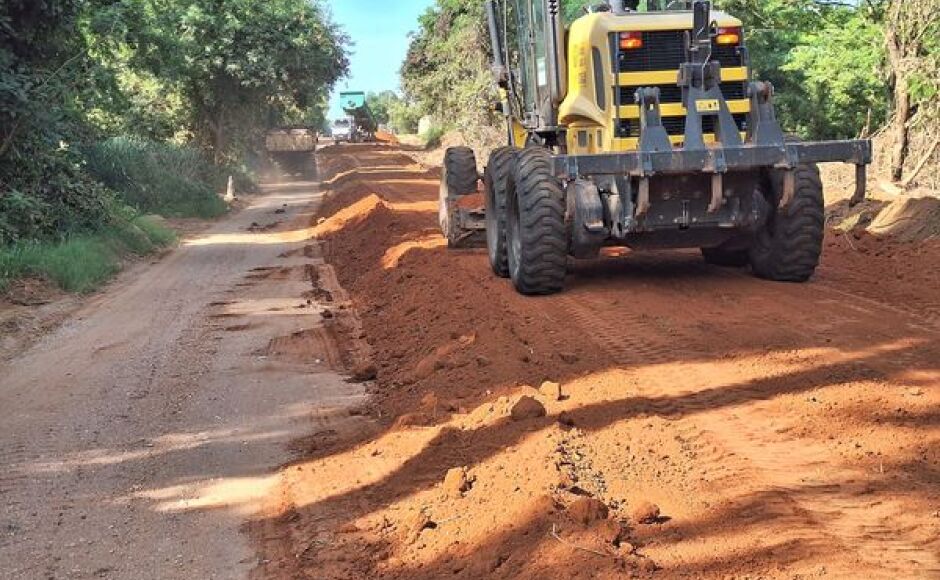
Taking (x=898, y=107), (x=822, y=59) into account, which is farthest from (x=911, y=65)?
(x=822, y=59)

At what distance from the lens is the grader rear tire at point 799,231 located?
364 inches

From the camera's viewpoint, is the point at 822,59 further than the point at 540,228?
Yes

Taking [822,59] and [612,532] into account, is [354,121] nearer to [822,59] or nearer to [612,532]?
[822,59]

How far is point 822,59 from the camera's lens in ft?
71.6

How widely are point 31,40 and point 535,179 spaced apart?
33.5 feet

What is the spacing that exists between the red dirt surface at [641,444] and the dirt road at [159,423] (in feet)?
1.23

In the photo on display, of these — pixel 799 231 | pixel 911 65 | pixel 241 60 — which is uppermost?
pixel 241 60

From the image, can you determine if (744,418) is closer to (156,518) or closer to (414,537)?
(414,537)

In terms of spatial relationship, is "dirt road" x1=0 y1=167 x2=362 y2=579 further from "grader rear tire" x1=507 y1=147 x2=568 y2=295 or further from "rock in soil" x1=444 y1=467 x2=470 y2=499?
"grader rear tire" x1=507 y1=147 x2=568 y2=295

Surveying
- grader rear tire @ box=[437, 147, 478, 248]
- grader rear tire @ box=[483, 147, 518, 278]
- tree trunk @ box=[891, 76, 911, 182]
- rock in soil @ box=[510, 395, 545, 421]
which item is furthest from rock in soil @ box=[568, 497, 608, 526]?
tree trunk @ box=[891, 76, 911, 182]

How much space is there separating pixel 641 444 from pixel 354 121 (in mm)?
70864

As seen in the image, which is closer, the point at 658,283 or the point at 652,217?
the point at 652,217

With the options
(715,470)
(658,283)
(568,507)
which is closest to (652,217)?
(658,283)

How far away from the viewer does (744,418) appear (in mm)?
5465
